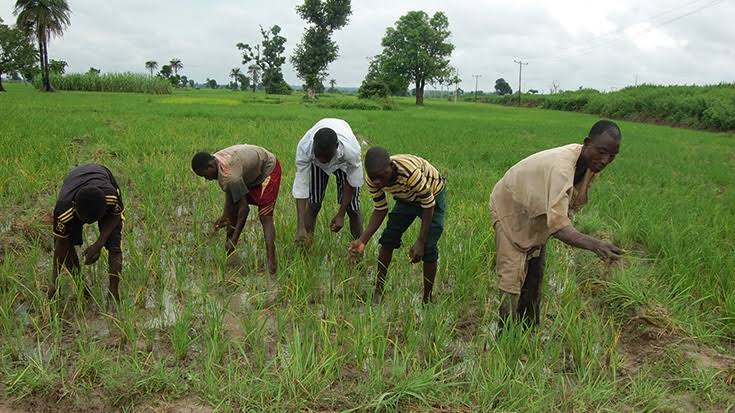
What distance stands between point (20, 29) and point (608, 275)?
37.4 m

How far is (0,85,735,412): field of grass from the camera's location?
223cm

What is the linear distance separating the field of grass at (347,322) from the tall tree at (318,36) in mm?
30890

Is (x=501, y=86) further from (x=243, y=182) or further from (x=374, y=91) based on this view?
(x=243, y=182)

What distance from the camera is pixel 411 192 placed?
2955 mm

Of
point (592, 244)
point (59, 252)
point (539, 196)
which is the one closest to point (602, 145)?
point (539, 196)

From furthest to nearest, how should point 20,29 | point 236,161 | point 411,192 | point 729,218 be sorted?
point 20,29
point 729,218
point 236,161
point 411,192

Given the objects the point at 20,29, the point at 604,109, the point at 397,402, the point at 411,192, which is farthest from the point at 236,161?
the point at 20,29

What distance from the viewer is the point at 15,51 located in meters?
31.7

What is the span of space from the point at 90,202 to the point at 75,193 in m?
0.24

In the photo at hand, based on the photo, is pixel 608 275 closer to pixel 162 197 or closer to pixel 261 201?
pixel 261 201

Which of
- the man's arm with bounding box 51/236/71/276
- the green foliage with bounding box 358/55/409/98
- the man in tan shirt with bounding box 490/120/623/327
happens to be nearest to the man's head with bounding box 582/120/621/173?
the man in tan shirt with bounding box 490/120/623/327

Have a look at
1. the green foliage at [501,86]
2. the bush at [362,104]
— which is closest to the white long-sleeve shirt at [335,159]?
the bush at [362,104]

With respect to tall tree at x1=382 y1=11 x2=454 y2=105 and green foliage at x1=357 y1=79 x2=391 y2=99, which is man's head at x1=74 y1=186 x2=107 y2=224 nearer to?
green foliage at x1=357 y1=79 x2=391 y2=99

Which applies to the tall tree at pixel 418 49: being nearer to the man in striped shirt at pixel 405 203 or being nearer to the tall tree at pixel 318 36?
the tall tree at pixel 318 36
